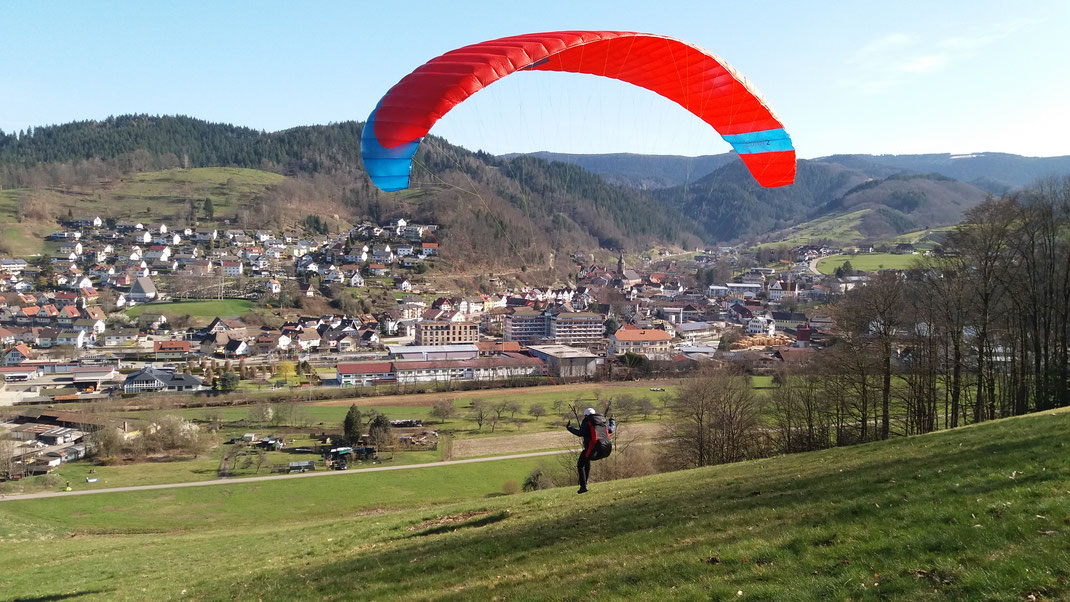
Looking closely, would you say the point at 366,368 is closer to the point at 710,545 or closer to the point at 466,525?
the point at 466,525

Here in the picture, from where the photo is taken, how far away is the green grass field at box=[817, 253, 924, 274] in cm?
9238

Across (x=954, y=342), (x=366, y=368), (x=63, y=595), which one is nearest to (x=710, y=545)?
(x=63, y=595)

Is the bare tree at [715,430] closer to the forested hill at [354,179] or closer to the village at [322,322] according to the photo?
the village at [322,322]

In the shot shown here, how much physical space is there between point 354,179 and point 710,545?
139670 millimetres

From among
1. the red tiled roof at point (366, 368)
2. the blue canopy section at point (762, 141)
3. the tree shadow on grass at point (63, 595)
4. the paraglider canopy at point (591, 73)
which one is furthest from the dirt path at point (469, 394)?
the tree shadow on grass at point (63, 595)

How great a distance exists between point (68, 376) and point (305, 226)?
64.7m

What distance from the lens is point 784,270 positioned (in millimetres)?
110812

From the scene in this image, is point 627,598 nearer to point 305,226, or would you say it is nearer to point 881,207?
point 305,226

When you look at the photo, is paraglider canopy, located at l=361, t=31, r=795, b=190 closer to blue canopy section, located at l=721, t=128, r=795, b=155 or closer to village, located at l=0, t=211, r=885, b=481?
blue canopy section, located at l=721, t=128, r=795, b=155

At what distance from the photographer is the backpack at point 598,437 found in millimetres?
8516

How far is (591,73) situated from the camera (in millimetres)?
13609

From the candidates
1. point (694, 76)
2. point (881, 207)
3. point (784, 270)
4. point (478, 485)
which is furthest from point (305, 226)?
point (881, 207)

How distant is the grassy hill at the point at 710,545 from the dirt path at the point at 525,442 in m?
17.0

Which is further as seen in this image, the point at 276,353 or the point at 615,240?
the point at 615,240
